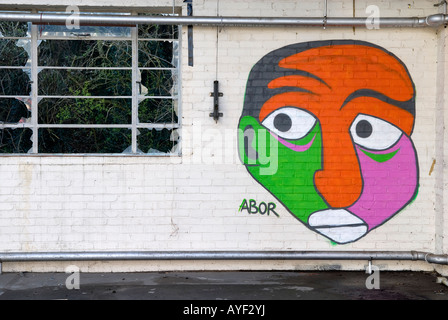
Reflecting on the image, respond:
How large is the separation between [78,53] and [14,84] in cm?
86

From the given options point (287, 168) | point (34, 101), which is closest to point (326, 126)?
point (287, 168)

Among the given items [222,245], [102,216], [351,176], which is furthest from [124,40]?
[351,176]

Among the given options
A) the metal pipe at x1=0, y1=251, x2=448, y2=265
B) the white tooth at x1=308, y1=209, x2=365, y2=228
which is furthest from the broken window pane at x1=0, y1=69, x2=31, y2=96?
the white tooth at x1=308, y1=209, x2=365, y2=228

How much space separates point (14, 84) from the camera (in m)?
7.15

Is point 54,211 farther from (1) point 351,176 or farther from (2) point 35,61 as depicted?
(1) point 351,176

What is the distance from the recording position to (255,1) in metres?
7.04

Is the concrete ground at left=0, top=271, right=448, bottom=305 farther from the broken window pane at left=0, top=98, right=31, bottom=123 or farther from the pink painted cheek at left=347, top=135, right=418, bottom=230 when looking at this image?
the broken window pane at left=0, top=98, right=31, bottom=123

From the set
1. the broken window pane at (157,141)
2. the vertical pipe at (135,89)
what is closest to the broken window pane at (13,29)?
the vertical pipe at (135,89)

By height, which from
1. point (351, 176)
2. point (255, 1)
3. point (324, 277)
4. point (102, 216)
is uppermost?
point (255, 1)

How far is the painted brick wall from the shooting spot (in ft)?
23.1

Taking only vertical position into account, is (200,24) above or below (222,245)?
above

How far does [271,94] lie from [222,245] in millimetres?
1913

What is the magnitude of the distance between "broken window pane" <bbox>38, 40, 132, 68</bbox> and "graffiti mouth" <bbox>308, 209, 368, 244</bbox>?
10.3 feet

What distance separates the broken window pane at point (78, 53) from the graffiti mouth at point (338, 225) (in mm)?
3140
